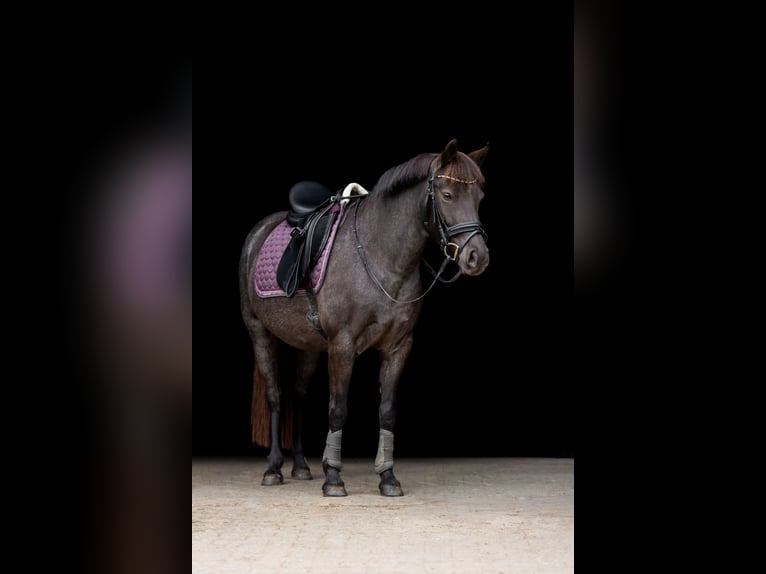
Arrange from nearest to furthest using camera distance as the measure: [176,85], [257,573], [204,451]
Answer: [176,85], [257,573], [204,451]

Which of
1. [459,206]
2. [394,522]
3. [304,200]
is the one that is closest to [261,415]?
[304,200]

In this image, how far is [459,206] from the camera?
4535 millimetres

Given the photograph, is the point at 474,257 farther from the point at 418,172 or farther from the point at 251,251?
the point at 251,251

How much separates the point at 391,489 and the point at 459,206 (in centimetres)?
153

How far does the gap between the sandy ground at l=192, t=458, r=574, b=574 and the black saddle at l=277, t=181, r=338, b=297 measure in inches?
45.7

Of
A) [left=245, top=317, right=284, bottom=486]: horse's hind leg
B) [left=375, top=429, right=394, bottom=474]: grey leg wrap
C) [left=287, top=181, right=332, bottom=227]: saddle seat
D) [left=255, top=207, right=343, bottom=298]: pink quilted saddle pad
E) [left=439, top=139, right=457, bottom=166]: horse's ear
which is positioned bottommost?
[left=375, top=429, right=394, bottom=474]: grey leg wrap

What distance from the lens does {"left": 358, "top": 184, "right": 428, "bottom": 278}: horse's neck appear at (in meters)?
4.84

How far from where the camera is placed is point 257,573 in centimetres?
311

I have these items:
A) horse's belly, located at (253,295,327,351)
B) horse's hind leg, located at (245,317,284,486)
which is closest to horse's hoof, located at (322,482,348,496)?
horse's hind leg, located at (245,317,284,486)

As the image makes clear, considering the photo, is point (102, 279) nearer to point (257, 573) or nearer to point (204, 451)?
point (257, 573)

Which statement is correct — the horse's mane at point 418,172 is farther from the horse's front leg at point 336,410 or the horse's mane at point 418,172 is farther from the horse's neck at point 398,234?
the horse's front leg at point 336,410

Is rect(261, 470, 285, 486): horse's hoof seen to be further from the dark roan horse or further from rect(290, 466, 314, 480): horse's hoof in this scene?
the dark roan horse

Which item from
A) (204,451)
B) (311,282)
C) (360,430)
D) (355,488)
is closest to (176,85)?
(311,282)

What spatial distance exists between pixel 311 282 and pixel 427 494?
1293 mm
